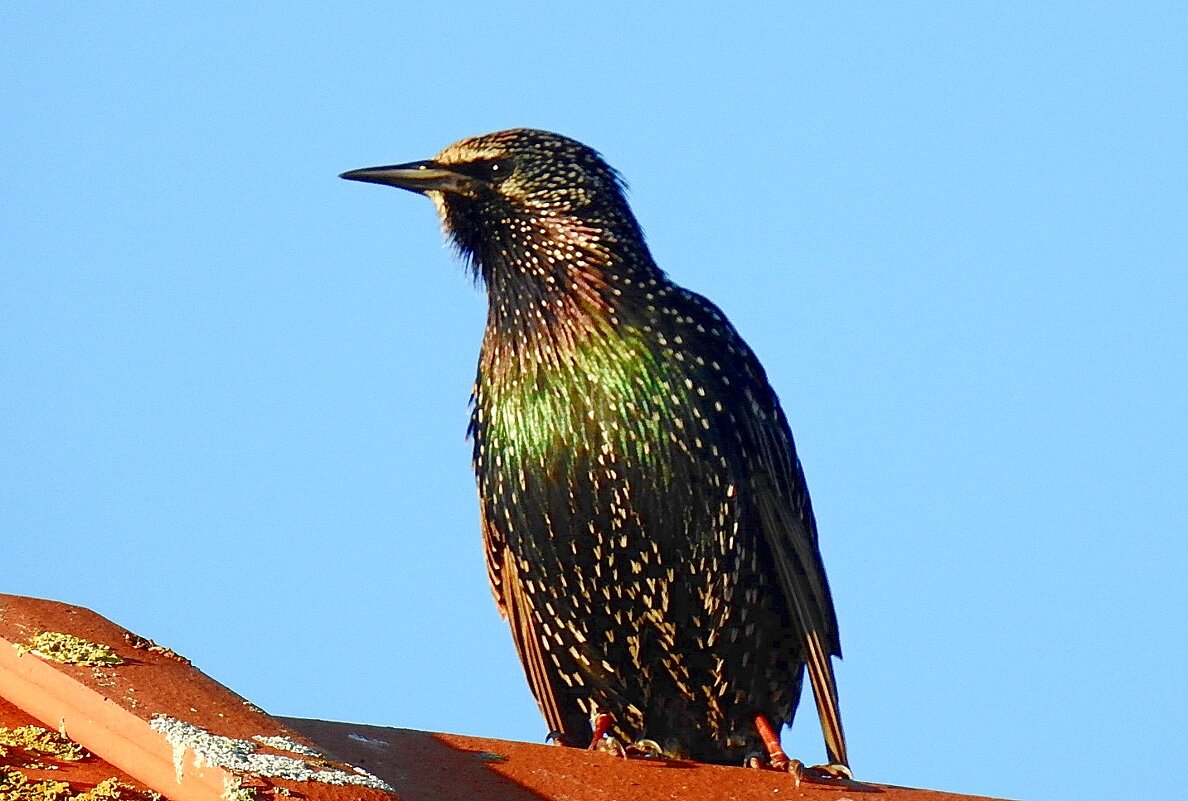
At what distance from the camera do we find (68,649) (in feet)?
10.7

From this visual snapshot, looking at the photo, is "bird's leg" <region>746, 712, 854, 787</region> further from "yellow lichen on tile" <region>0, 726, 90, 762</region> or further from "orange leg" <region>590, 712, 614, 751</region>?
"yellow lichen on tile" <region>0, 726, 90, 762</region>

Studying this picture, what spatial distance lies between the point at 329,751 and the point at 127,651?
1.40ft

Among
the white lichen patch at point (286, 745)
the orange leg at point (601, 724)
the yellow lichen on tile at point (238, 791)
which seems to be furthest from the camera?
the orange leg at point (601, 724)

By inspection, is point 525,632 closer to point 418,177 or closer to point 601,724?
point 601,724

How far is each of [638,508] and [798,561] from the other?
0.57m

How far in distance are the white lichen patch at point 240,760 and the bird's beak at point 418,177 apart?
9.57 ft

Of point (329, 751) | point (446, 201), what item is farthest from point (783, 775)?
point (446, 201)

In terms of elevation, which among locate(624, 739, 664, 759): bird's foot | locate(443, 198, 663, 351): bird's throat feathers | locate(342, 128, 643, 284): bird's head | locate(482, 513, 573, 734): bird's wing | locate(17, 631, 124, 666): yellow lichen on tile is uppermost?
locate(342, 128, 643, 284): bird's head

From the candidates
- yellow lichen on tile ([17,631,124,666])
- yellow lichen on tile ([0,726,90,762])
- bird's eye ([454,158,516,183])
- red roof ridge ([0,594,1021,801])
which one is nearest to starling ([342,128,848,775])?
bird's eye ([454,158,516,183])

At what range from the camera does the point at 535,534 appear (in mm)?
5148

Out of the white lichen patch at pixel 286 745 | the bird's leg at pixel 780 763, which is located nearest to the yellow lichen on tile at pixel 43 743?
the white lichen patch at pixel 286 745

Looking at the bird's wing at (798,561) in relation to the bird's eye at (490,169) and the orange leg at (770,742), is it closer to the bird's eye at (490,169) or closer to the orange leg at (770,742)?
the orange leg at (770,742)

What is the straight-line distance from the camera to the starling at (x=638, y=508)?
16.6 ft

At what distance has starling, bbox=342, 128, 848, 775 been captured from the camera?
199 inches
